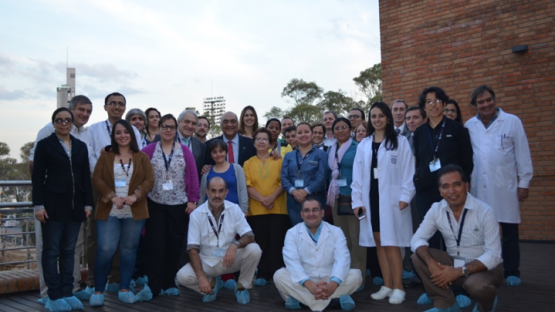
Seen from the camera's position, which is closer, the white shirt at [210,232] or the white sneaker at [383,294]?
the white sneaker at [383,294]

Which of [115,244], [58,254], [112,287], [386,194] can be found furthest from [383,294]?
[58,254]

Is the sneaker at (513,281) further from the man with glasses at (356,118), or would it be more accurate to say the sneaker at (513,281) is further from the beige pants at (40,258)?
the beige pants at (40,258)

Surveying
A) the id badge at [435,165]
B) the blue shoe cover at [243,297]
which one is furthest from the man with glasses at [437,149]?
the blue shoe cover at [243,297]

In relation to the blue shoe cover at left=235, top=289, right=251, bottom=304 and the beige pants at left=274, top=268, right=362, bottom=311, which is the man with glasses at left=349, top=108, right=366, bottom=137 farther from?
the blue shoe cover at left=235, top=289, right=251, bottom=304

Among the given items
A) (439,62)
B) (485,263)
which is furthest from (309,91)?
(485,263)

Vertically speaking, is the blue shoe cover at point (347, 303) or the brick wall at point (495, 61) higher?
the brick wall at point (495, 61)

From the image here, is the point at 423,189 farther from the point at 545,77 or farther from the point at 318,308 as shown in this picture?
the point at 545,77

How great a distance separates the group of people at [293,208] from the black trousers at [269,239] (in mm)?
15

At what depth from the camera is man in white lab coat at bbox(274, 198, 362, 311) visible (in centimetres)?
435

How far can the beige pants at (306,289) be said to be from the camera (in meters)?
4.38

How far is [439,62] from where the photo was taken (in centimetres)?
900

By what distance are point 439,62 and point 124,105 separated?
6.05 meters

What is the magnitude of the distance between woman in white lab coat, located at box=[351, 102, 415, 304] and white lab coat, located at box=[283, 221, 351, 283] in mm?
409

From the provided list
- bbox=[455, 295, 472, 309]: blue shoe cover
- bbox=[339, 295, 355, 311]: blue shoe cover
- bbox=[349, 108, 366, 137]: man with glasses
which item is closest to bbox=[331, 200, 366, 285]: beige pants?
Answer: bbox=[339, 295, 355, 311]: blue shoe cover
